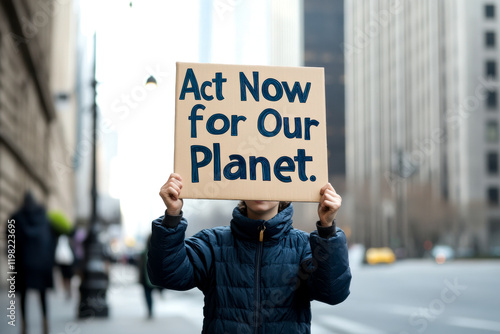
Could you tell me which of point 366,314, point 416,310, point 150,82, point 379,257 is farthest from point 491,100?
point 150,82

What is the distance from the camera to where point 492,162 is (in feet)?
→ 276

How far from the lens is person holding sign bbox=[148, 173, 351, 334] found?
3.06 m

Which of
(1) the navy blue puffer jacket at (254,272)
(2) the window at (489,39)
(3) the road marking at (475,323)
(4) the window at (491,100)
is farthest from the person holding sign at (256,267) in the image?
(2) the window at (489,39)

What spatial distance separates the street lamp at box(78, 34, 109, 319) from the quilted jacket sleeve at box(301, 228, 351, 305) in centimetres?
974

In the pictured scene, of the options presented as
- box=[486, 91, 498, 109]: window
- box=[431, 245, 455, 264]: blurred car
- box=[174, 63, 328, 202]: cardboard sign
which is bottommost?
box=[431, 245, 455, 264]: blurred car

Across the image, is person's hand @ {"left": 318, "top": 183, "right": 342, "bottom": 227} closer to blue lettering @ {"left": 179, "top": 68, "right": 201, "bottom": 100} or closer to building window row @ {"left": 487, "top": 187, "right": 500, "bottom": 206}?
blue lettering @ {"left": 179, "top": 68, "right": 201, "bottom": 100}

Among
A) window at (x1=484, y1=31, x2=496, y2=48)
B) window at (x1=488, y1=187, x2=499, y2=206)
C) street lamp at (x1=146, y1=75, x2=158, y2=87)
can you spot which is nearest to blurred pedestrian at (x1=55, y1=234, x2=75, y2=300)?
street lamp at (x1=146, y1=75, x2=158, y2=87)

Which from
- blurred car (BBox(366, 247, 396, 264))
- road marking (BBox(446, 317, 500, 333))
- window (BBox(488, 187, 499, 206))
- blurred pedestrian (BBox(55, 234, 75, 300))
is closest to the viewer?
road marking (BBox(446, 317, 500, 333))

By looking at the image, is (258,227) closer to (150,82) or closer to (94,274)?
(150,82)

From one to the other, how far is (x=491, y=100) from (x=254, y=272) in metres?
89.4

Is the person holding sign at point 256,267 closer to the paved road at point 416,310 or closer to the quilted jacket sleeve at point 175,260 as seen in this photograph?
the quilted jacket sleeve at point 175,260

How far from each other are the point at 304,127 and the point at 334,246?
72cm

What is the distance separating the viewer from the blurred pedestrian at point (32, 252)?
7715mm

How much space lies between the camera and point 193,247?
3.30 m
